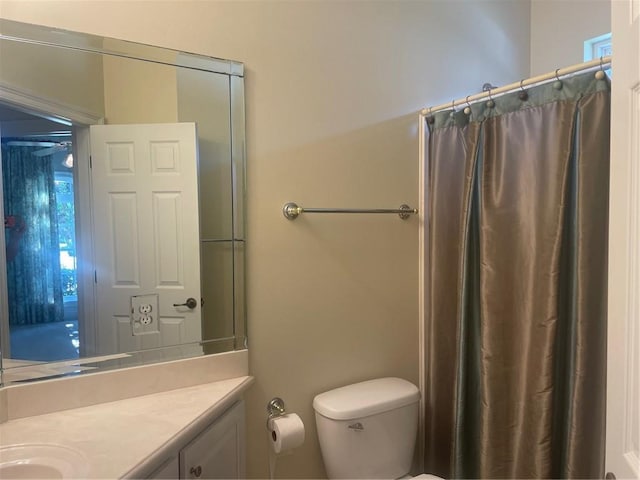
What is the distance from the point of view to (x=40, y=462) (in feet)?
3.18

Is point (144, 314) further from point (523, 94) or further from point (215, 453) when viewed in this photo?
point (523, 94)

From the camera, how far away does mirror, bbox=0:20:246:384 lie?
1.20 meters

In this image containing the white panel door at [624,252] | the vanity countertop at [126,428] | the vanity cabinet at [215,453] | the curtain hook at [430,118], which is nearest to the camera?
the white panel door at [624,252]

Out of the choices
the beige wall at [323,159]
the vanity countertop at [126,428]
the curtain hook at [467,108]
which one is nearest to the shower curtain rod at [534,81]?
the curtain hook at [467,108]

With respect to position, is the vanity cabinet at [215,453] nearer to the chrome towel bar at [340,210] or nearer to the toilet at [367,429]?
the toilet at [367,429]

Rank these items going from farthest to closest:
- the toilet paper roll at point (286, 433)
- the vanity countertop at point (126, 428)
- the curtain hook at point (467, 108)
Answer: the curtain hook at point (467, 108), the toilet paper roll at point (286, 433), the vanity countertop at point (126, 428)

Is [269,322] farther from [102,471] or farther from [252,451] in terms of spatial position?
[102,471]

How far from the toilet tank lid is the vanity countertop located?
395 millimetres

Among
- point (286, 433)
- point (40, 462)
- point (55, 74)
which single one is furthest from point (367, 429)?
point (55, 74)

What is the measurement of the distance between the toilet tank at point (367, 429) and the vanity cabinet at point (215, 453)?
1.03 ft

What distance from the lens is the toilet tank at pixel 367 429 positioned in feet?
5.08

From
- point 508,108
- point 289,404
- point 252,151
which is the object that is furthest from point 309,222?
point 508,108

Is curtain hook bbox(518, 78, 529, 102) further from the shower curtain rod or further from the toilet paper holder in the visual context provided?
the toilet paper holder

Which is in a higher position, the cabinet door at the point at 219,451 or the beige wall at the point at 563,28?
the beige wall at the point at 563,28
